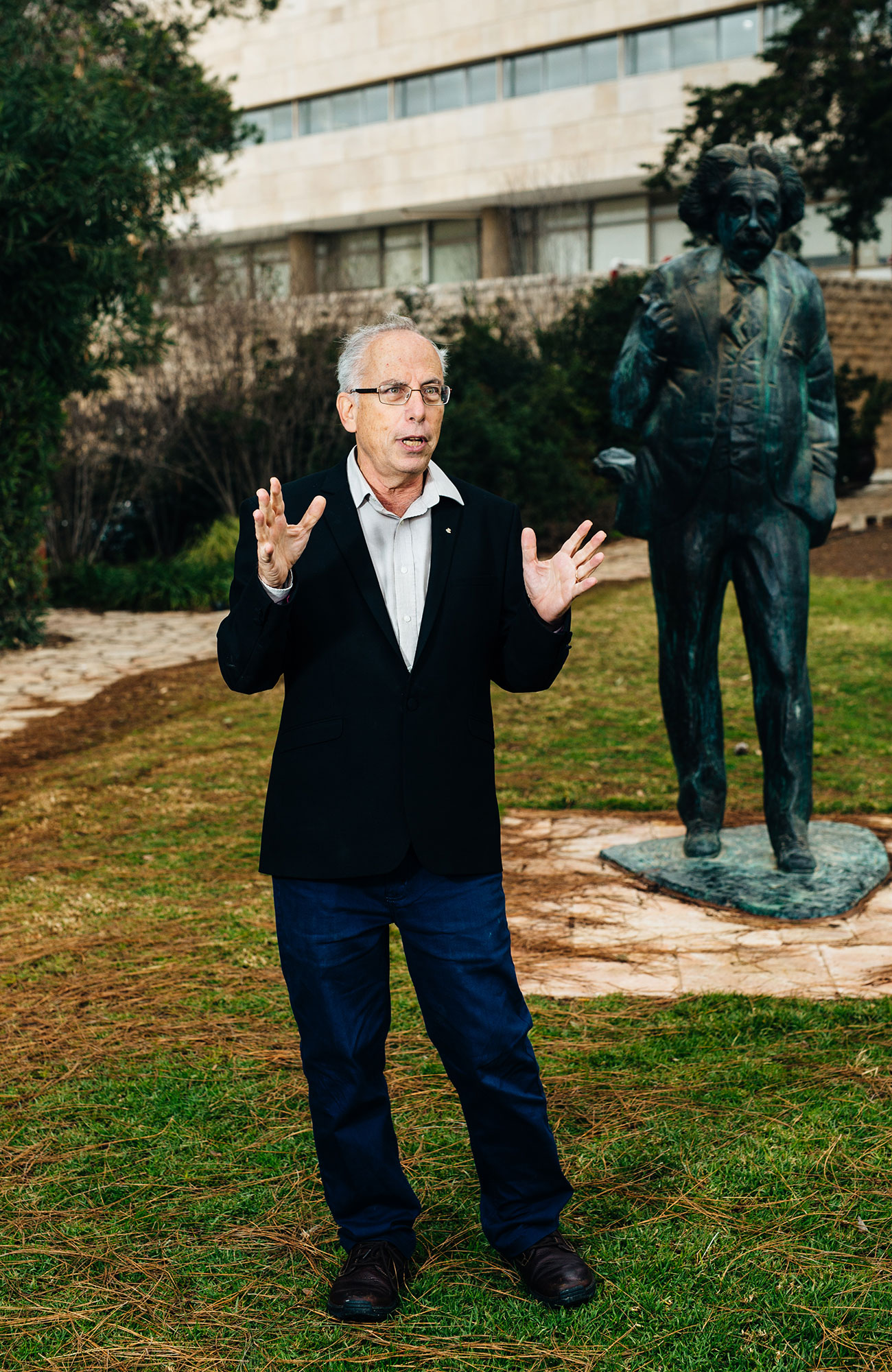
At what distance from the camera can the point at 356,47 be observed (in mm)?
42094

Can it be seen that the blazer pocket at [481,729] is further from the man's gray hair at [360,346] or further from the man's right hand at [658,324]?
the man's right hand at [658,324]

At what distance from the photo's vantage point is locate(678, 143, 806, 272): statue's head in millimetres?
4836

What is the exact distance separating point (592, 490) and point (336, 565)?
16.2 metres

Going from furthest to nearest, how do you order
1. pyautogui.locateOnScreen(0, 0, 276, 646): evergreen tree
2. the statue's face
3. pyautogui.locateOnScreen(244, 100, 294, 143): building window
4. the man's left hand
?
1. pyautogui.locateOnScreen(244, 100, 294, 143): building window
2. pyautogui.locateOnScreen(0, 0, 276, 646): evergreen tree
3. the statue's face
4. the man's left hand

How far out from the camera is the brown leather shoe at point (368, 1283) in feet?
8.89

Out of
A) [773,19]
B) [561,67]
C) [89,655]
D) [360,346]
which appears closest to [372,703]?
[360,346]

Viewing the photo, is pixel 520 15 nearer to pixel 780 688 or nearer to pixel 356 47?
pixel 356 47

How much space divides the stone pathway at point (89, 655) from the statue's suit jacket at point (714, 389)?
4.77 metres

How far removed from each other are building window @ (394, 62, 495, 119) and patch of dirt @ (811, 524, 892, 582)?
2633 centimetres

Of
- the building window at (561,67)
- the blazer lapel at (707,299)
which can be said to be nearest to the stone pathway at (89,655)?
the blazer lapel at (707,299)

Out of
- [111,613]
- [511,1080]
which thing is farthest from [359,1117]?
[111,613]

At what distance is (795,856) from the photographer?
5.23 metres

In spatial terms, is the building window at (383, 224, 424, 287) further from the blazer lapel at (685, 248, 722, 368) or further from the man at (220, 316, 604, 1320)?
the man at (220, 316, 604, 1320)

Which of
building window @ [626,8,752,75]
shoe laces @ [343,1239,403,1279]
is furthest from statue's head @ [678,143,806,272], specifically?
building window @ [626,8,752,75]
